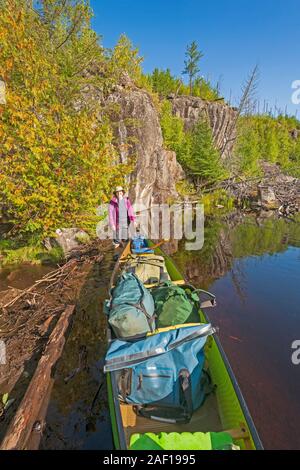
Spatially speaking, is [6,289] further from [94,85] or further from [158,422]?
[94,85]

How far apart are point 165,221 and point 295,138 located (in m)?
50.3

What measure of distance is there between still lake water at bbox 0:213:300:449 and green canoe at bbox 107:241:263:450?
947mm

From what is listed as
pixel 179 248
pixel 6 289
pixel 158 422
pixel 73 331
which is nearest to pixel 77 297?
pixel 73 331

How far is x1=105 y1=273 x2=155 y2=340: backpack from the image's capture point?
341 centimetres

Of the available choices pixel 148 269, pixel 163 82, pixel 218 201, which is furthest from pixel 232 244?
pixel 163 82

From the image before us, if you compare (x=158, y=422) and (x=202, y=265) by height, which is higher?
(x=158, y=422)

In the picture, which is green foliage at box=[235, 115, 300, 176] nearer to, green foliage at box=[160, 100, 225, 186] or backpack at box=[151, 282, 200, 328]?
green foliage at box=[160, 100, 225, 186]

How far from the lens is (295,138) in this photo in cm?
5550

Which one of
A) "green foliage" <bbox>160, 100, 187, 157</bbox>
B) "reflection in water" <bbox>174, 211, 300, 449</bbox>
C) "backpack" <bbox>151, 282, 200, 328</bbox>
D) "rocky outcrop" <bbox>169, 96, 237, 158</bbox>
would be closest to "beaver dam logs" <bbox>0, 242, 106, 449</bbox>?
"backpack" <bbox>151, 282, 200, 328</bbox>

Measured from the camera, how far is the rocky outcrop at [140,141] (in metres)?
16.9

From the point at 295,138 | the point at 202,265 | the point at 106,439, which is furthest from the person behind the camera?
the point at 295,138

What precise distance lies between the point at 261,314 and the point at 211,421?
4.50m

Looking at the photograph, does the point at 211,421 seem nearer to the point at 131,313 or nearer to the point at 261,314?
the point at 131,313

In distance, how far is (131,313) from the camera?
3.47m
